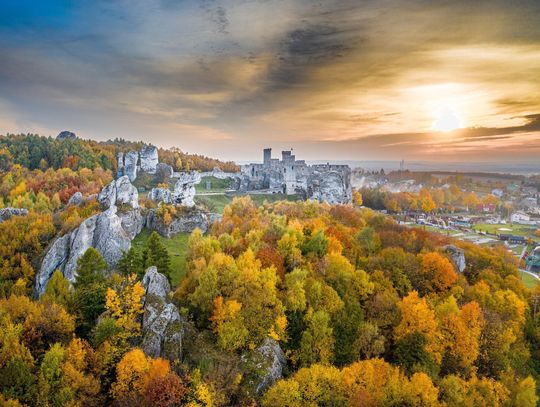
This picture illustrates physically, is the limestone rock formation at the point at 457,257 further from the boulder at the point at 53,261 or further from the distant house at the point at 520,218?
the distant house at the point at 520,218

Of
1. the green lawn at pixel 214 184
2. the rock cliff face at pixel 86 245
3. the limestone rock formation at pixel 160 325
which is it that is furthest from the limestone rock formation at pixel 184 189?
the limestone rock formation at pixel 160 325

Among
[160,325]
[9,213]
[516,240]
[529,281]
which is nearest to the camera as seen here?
[160,325]

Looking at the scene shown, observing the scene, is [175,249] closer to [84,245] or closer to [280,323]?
[84,245]

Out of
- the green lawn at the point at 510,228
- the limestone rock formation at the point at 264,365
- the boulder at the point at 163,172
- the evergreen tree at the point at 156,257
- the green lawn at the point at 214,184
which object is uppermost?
the boulder at the point at 163,172

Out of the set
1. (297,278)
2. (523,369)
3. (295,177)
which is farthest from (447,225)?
(297,278)

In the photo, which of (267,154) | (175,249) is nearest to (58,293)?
(175,249)

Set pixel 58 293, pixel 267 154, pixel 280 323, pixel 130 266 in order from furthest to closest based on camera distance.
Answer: pixel 267 154 < pixel 130 266 < pixel 280 323 < pixel 58 293
